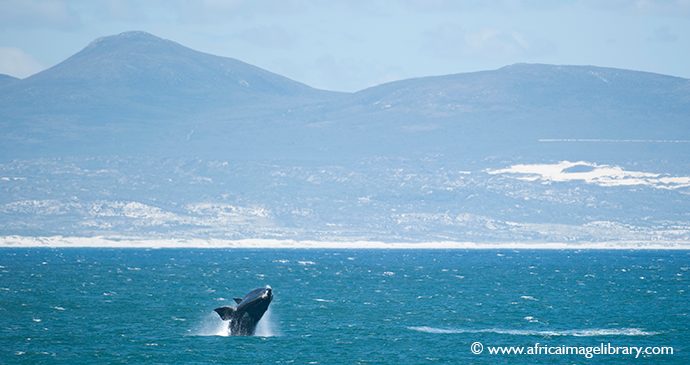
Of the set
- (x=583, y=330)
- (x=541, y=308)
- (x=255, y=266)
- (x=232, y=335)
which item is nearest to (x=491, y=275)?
Answer: (x=255, y=266)

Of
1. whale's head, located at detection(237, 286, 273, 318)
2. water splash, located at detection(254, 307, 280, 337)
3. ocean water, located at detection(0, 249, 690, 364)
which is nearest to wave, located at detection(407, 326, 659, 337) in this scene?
ocean water, located at detection(0, 249, 690, 364)

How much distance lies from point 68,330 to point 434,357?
2465cm

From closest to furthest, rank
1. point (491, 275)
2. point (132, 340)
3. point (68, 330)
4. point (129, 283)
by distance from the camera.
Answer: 1. point (132, 340)
2. point (68, 330)
3. point (129, 283)
4. point (491, 275)

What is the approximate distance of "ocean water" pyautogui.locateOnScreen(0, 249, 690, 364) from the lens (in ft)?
228

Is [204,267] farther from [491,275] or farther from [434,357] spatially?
[434,357]

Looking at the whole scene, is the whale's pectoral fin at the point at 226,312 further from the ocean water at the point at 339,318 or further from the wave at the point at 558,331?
the wave at the point at 558,331

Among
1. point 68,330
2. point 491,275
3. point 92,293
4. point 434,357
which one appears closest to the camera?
point 434,357

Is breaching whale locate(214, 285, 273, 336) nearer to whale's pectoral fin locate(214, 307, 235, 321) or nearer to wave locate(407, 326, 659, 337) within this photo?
whale's pectoral fin locate(214, 307, 235, 321)

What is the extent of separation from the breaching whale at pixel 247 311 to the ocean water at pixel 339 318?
102cm

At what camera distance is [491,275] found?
16512 centimetres

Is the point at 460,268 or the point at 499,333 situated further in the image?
the point at 460,268

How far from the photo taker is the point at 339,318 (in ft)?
301

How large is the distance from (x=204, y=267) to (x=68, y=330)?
108 metres

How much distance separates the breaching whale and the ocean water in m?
1.02
